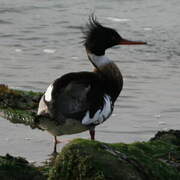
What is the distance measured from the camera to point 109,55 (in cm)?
1664

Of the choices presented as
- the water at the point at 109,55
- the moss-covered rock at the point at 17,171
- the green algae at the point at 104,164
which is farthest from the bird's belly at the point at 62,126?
the moss-covered rock at the point at 17,171

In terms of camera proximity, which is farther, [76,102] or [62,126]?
[76,102]

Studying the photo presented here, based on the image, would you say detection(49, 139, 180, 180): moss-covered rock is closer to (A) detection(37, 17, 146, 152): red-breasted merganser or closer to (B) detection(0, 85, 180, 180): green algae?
(B) detection(0, 85, 180, 180): green algae

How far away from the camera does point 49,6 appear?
22344 mm

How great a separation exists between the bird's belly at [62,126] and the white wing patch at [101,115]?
0.09 m

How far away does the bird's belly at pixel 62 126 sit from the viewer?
27.7ft

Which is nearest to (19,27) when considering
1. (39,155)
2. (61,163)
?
(39,155)

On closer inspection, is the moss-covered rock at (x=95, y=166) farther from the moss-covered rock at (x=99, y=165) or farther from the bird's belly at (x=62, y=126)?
the bird's belly at (x=62, y=126)

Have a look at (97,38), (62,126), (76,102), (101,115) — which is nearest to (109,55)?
(97,38)

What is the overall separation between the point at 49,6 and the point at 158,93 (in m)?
10.0

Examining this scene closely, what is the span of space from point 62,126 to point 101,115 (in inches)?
27.9

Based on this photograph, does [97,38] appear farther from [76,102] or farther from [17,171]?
[17,171]

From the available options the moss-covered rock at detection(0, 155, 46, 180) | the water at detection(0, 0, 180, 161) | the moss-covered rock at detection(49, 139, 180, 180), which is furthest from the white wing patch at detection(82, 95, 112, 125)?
the moss-covered rock at detection(49, 139, 180, 180)

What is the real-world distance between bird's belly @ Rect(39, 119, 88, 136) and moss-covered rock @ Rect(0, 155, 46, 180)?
1.23m
